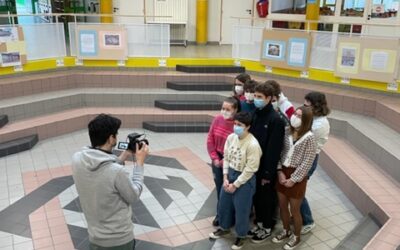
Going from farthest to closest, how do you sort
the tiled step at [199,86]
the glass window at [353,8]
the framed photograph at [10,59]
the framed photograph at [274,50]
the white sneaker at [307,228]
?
the glass window at [353,8], the tiled step at [199,86], the framed photograph at [274,50], the framed photograph at [10,59], the white sneaker at [307,228]

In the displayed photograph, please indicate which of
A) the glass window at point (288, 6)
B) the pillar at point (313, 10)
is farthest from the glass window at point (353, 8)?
the glass window at point (288, 6)

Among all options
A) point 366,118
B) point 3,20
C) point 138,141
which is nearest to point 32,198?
point 138,141

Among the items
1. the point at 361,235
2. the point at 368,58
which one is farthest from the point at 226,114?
the point at 368,58

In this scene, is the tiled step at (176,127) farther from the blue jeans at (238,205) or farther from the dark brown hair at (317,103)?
the dark brown hair at (317,103)

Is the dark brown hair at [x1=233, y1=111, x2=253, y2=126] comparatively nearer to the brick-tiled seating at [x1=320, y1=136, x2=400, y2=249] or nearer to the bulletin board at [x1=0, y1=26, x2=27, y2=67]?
the brick-tiled seating at [x1=320, y1=136, x2=400, y2=249]

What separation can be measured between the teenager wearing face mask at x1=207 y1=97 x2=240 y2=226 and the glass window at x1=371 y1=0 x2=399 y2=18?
253 inches

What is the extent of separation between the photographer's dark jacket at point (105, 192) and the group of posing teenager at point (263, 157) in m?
1.10

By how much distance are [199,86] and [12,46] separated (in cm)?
338

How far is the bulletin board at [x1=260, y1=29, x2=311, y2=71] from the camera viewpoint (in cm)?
662

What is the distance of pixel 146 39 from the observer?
737 centimetres

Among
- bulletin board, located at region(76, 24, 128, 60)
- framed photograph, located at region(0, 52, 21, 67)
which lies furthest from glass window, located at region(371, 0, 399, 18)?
framed photograph, located at region(0, 52, 21, 67)

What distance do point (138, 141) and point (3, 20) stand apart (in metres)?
11.3

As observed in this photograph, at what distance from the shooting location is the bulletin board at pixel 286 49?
6617 mm

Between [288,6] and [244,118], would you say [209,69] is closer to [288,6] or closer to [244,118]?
[288,6]
